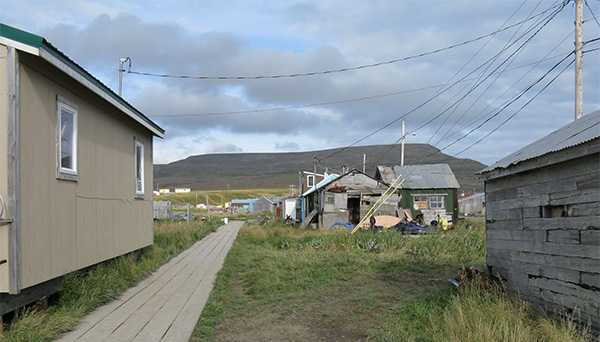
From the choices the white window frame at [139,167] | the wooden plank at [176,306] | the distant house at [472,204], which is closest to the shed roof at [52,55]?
the white window frame at [139,167]

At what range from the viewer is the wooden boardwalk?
5.87 metres

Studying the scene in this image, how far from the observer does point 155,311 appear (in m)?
7.15

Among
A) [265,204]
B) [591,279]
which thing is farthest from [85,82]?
[265,204]

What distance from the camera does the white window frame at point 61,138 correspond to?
6777 millimetres

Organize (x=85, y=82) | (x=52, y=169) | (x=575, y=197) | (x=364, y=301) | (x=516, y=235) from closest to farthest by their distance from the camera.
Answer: (x=575, y=197), (x=52, y=169), (x=516, y=235), (x=85, y=82), (x=364, y=301)

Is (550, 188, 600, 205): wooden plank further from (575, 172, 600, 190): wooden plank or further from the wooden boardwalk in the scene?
the wooden boardwalk

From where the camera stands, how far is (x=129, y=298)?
802 centimetres

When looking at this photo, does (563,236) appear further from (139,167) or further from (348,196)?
(348,196)

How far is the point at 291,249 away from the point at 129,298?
7840mm

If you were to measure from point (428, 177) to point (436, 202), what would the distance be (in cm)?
174

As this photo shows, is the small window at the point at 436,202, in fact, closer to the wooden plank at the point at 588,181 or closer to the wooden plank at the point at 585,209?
the wooden plank at the point at 585,209

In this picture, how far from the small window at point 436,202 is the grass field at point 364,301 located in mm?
18031

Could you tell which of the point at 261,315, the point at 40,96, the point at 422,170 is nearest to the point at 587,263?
the point at 261,315

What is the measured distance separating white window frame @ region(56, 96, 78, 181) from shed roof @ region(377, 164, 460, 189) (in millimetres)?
26297
